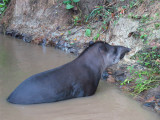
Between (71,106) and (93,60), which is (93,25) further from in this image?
(71,106)

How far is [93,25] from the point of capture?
9.54 meters

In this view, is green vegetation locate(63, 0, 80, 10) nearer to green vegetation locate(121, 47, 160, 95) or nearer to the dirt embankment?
the dirt embankment

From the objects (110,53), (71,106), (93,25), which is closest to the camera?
(71,106)

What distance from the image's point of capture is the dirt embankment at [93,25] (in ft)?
21.4

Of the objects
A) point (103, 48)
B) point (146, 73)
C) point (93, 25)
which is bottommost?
point (146, 73)

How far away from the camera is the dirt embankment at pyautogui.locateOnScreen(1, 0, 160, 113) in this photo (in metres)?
6.53

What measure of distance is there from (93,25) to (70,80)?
5049 millimetres

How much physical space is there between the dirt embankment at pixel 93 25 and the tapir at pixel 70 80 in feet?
2.72

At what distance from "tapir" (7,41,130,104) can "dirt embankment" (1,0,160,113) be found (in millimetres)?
830

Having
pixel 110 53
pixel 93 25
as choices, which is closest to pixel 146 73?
pixel 110 53

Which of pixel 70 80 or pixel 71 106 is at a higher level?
pixel 70 80

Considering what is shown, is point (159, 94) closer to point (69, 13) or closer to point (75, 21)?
point (75, 21)

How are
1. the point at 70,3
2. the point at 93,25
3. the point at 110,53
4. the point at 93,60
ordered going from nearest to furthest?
the point at 93,60, the point at 110,53, the point at 93,25, the point at 70,3

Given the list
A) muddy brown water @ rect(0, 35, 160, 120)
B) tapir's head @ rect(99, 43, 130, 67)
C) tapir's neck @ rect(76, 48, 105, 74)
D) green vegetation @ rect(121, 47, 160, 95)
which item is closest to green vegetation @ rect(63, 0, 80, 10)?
muddy brown water @ rect(0, 35, 160, 120)
